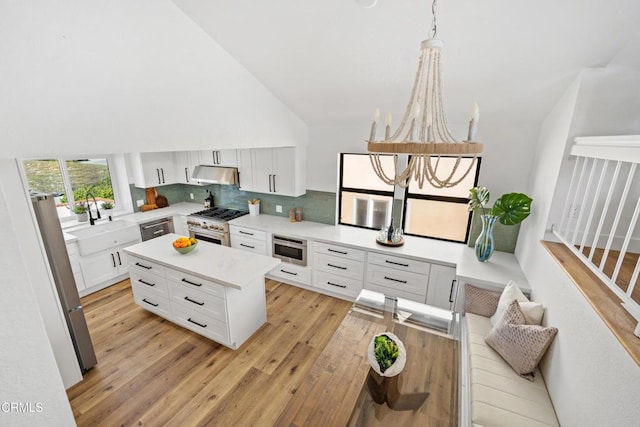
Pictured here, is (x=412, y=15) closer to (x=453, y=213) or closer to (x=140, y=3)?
(x=140, y=3)

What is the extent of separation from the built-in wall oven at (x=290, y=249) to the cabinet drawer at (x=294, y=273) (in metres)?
0.07

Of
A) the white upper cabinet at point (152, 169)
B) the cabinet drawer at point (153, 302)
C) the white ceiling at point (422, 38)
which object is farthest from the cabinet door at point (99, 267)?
Result: the white ceiling at point (422, 38)

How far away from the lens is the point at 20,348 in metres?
0.63

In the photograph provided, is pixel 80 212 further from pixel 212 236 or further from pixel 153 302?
pixel 153 302

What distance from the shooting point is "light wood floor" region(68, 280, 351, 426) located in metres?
2.20

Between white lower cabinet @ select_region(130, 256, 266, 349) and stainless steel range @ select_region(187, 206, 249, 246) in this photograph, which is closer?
white lower cabinet @ select_region(130, 256, 266, 349)

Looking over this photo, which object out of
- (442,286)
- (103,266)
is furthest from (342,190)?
(103,266)

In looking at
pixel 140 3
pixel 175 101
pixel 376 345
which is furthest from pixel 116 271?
pixel 376 345

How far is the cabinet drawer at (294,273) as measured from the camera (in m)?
3.86

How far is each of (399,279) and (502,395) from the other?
1602 millimetres

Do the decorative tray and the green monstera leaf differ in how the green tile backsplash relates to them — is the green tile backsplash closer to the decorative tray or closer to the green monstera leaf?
the decorative tray

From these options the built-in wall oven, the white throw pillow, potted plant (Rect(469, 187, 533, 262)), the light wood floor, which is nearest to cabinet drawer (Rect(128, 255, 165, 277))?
the light wood floor

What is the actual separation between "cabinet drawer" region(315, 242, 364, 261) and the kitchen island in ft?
2.81

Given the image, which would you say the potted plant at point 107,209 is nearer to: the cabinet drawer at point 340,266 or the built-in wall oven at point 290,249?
the built-in wall oven at point 290,249
